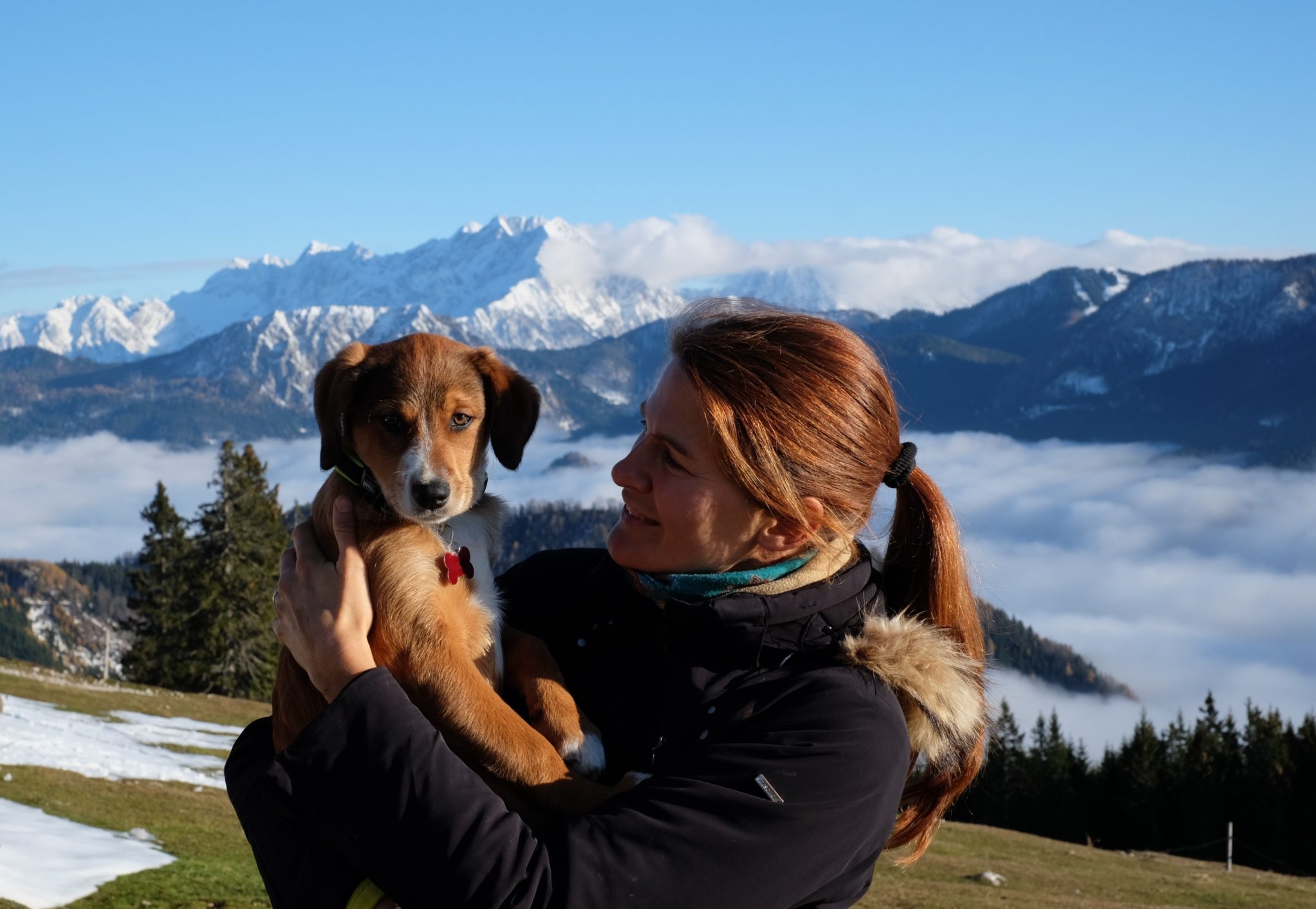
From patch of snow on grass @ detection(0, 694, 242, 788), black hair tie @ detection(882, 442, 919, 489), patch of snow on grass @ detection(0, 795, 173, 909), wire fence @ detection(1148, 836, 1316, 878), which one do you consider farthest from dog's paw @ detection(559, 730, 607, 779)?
wire fence @ detection(1148, 836, 1316, 878)

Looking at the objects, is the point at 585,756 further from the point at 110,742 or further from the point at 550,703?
the point at 110,742

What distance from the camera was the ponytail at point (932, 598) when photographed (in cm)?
372

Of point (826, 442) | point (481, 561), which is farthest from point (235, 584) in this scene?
point (826, 442)

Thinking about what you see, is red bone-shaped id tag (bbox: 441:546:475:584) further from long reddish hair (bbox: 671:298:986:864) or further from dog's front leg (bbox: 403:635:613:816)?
long reddish hair (bbox: 671:298:986:864)

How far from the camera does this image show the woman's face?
3.40 metres

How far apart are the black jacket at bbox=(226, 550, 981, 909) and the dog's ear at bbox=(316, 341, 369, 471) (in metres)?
1.66

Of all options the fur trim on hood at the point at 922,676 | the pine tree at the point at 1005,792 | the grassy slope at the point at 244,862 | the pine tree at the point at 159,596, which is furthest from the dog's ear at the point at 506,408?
the pine tree at the point at 1005,792

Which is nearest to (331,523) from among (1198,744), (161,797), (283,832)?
(283,832)

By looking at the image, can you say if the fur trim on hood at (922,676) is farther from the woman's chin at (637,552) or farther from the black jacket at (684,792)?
the woman's chin at (637,552)

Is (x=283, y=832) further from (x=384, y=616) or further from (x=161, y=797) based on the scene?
(x=161, y=797)

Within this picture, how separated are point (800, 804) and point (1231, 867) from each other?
4837 centimetres

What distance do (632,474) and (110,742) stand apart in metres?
26.6

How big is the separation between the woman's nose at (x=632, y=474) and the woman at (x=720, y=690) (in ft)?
0.03

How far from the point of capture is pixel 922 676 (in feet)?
10.9
